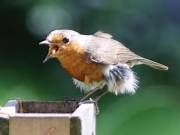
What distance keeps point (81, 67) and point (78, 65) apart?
0.08 feet

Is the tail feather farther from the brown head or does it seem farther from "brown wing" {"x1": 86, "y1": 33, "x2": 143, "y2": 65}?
the brown head

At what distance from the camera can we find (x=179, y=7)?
729 cm

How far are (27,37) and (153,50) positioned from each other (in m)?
1.01

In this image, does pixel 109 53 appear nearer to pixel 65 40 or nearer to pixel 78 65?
pixel 78 65

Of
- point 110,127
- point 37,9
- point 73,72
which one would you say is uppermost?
point 37,9

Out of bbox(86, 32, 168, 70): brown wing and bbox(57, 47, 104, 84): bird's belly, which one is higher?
bbox(86, 32, 168, 70): brown wing

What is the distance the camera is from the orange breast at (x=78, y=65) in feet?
17.4

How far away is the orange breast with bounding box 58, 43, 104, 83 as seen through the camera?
209 inches

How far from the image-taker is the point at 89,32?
682 centimetres

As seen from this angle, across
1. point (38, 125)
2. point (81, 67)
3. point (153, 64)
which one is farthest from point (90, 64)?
point (38, 125)

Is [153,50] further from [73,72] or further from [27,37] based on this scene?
[73,72]

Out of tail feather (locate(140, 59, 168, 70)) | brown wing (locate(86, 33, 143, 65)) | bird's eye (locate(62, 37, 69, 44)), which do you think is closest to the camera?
bird's eye (locate(62, 37, 69, 44))

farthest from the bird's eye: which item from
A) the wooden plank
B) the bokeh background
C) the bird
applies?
the wooden plank

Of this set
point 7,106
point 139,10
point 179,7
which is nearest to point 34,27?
point 139,10
